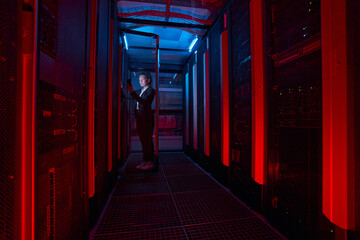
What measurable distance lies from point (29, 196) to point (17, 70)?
58cm

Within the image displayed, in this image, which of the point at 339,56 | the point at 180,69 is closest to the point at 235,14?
the point at 339,56

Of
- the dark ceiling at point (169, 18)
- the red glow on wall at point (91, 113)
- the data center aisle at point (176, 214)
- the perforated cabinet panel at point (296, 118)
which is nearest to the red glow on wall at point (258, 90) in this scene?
the perforated cabinet panel at point (296, 118)

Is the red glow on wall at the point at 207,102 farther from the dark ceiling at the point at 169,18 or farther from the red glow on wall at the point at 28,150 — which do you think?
the red glow on wall at the point at 28,150

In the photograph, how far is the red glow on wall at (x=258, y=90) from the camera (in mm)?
1696

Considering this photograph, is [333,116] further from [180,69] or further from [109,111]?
[180,69]

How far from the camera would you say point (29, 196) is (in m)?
Answer: 0.74

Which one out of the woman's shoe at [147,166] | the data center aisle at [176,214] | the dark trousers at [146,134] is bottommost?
the data center aisle at [176,214]

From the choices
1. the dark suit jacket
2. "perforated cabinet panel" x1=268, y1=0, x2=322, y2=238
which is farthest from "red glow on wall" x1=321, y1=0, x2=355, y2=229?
the dark suit jacket

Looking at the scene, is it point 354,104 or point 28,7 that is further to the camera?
point 354,104

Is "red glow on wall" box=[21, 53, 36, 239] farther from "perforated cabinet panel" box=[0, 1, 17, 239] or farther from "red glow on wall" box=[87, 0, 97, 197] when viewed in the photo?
"red glow on wall" box=[87, 0, 97, 197]

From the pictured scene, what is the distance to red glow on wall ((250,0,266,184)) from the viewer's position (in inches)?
66.8

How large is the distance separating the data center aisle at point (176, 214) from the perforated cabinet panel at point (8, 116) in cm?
99

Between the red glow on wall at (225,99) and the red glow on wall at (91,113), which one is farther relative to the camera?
the red glow on wall at (225,99)

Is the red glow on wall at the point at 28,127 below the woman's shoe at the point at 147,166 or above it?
above
